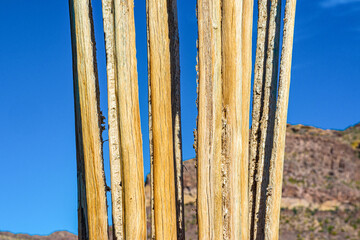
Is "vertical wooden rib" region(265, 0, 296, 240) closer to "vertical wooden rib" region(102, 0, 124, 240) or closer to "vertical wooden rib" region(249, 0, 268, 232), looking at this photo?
"vertical wooden rib" region(249, 0, 268, 232)

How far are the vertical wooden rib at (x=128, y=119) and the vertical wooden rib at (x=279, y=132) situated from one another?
0.82 metres

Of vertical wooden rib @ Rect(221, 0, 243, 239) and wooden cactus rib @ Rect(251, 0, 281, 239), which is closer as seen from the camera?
vertical wooden rib @ Rect(221, 0, 243, 239)

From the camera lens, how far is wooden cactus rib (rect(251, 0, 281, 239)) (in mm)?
2773

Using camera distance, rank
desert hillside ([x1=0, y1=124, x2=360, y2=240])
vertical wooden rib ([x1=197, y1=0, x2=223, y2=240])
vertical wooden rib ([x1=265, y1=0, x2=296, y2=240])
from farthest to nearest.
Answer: desert hillside ([x1=0, y1=124, x2=360, y2=240]) < vertical wooden rib ([x1=265, y1=0, x2=296, y2=240]) < vertical wooden rib ([x1=197, y1=0, x2=223, y2=240])

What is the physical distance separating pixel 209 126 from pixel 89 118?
66cm

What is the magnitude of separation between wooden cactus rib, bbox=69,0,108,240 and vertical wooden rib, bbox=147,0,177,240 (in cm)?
31

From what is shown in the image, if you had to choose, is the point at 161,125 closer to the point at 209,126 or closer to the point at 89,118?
the point at 209,126

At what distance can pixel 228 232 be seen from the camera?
245 centimetres

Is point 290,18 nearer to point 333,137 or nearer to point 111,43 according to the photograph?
point 111,43

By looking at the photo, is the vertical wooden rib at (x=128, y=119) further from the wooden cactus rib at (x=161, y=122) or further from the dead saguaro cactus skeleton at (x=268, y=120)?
the dead saguaro cactus skeleton at (x=268, y=120)

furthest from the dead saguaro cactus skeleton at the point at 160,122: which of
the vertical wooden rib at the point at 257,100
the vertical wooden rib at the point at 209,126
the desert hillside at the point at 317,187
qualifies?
the desert hillside at the point at 317,187

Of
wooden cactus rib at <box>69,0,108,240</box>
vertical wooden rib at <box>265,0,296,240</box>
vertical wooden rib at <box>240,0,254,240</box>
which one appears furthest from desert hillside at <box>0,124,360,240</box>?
vertical wooden rib at <box>240,0,254,240</box>

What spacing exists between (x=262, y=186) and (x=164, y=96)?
2.80 ft

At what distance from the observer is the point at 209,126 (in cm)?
244
